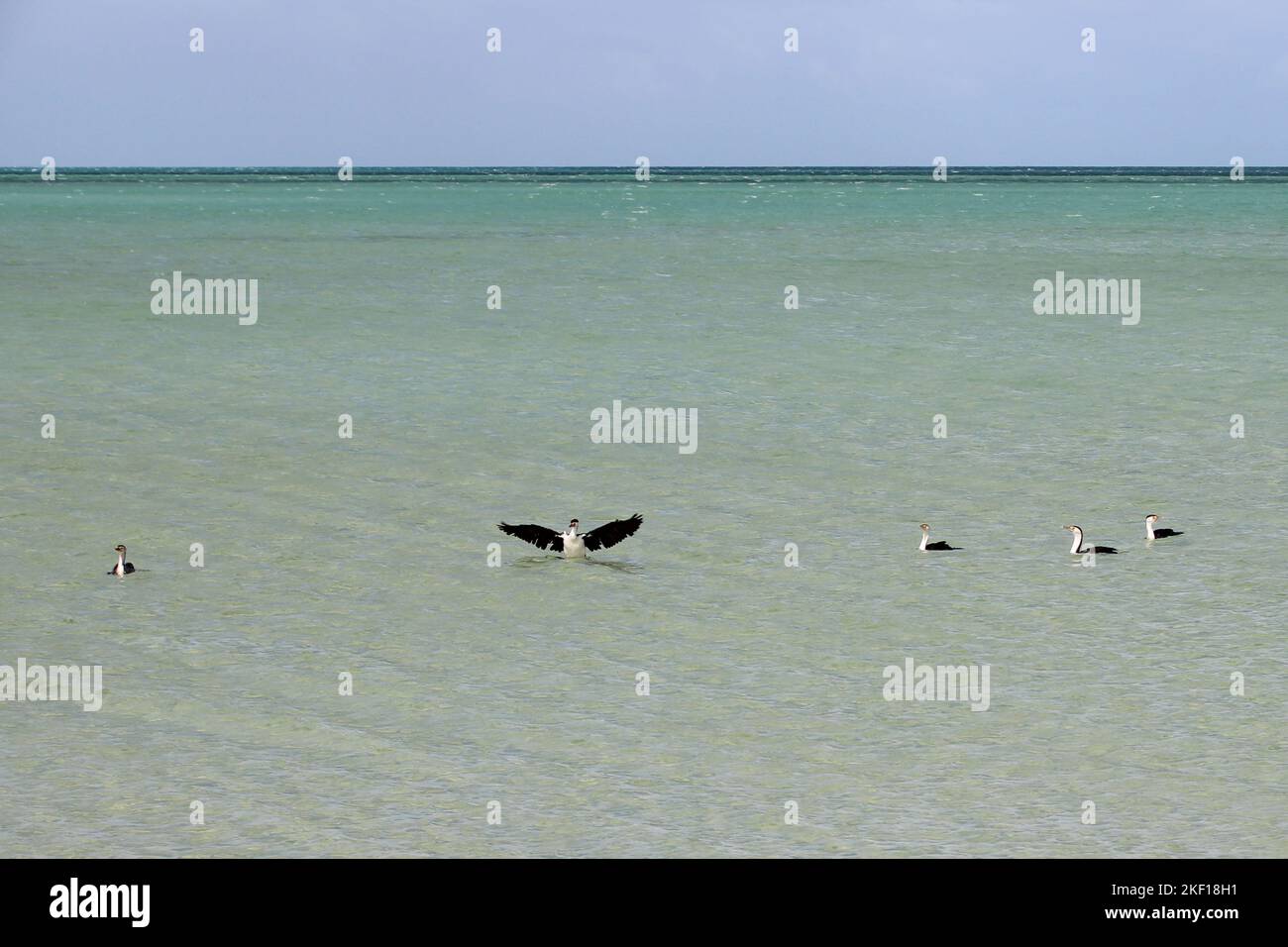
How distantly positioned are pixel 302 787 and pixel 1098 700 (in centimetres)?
394

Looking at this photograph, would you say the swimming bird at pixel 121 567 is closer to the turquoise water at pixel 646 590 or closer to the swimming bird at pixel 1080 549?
the turquoise water at pixel 646 590

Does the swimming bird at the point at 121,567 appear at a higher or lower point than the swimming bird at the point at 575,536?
lower

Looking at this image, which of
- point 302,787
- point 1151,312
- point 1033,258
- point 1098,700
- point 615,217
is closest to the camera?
point 302,787

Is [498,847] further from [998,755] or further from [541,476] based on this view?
[541,476]

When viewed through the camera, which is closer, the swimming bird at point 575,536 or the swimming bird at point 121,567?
the swimming bird at point 121,567

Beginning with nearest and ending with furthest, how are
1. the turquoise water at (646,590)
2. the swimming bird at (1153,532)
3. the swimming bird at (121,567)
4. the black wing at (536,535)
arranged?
the turquoise water at (646,590), the swimming bird at (121,567), the black wing at (536,535), the swimming bird at (1153,532)

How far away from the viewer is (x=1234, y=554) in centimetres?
1183

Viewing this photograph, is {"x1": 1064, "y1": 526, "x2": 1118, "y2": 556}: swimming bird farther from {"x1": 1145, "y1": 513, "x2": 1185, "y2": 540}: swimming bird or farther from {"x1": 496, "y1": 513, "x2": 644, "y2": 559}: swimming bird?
{"x1": 496, "y1": 513, "x2": 644, "y2": 559}: swimming bird

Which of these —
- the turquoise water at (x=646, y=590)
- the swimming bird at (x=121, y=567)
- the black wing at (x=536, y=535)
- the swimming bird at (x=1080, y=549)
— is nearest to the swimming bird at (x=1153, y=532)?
the turquoise water at (x=646, y=590)

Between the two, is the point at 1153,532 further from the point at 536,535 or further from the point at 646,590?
the point at 536,535

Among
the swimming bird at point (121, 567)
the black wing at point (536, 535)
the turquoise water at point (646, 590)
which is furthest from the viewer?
the black wing at point (536, 535)

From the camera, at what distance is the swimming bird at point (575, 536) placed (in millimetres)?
11828

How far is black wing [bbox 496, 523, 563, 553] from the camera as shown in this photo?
38.8ft

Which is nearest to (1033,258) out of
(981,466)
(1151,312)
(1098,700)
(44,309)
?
(1151,312)
